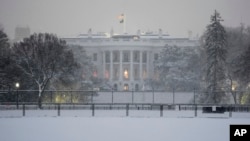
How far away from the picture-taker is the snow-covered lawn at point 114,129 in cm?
1803

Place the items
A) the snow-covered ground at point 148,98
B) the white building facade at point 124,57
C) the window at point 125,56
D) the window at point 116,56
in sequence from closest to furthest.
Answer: the snow-covered ground at point 148,98, the white building facade at point 124,57, the window at point 125,56, the window at point 116,56

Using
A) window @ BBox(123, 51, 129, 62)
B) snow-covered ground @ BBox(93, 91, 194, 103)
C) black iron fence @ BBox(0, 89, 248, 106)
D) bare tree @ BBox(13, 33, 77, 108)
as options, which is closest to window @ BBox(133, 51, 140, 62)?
window @ BBox(123, 51, 129, 62)

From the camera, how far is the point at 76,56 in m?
72.4

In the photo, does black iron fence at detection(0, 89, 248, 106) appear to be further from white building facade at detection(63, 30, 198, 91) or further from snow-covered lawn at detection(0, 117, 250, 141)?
white building facade at detection(63, 30, 198, 91)

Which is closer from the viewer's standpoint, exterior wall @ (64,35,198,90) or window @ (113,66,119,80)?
exterior wall @ (64,35,198,90)

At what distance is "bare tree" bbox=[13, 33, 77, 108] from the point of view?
4550 centimetres

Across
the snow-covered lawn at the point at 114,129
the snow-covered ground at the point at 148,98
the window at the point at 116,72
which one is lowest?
the snow-covered ground at the point at 148,98

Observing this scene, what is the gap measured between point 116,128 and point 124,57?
83.1 m

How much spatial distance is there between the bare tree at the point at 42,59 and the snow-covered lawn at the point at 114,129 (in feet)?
70.1

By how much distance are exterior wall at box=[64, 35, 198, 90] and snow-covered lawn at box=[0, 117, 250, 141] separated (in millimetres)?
73941

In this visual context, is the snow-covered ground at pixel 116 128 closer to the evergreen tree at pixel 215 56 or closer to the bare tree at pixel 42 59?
the bare tree at pixel 42 59

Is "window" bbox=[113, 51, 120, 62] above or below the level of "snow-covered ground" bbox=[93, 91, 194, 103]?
above

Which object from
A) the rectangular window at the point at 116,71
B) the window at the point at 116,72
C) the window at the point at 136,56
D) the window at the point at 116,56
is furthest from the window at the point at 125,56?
the window at the point at 116,72

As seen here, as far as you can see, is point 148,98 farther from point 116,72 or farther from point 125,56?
point 125,56
